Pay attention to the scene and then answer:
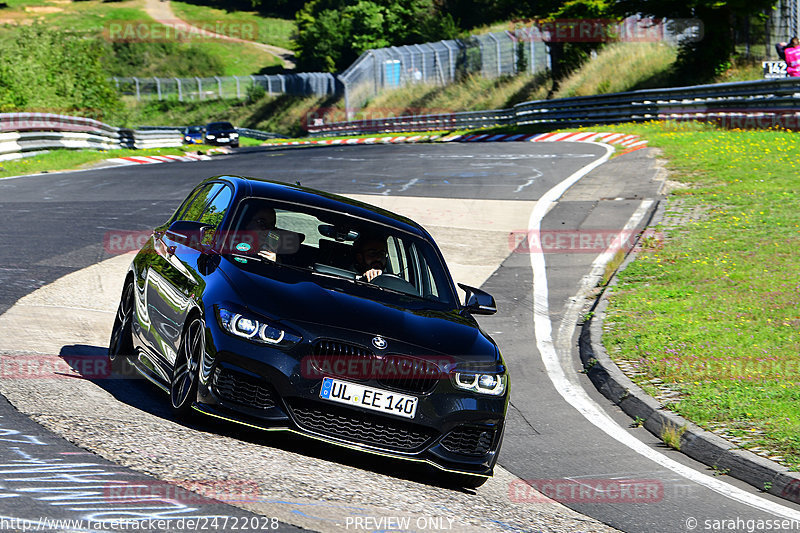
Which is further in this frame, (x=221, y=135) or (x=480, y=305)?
(x=221, y=135)

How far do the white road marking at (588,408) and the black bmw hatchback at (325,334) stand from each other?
169 centimetres

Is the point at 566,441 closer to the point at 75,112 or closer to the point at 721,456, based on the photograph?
the point at 721,456

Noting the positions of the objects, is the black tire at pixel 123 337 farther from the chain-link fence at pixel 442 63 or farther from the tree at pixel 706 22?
the chain-link fence at pixel 442 63

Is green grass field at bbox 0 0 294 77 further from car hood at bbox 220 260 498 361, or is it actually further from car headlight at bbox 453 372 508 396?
car headlight at bbox 453 372 508 396

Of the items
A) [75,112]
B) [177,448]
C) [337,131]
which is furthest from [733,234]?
[337,131]

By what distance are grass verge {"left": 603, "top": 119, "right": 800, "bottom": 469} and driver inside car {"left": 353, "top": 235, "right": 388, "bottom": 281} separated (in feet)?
9.38

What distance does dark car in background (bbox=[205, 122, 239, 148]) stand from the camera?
54.5m

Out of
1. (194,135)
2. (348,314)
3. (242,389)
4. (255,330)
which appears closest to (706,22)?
(194,135)

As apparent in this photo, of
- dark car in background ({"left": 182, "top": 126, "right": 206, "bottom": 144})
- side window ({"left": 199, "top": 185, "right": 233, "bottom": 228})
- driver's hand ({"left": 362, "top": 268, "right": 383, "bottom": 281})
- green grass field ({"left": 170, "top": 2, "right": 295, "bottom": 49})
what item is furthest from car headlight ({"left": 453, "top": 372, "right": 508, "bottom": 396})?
green grass field ({"left": 170, "top": 2, "right": 295, "bottom": 49})

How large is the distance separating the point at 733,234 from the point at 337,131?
47.6 m

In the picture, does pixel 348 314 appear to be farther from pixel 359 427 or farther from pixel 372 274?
pixel 372 274

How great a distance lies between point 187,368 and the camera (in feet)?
21.4

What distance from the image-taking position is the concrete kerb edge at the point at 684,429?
7.03 metres

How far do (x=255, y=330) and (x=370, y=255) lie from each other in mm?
1611
